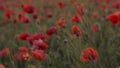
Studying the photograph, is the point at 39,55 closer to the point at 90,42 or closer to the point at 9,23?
the point at 90,42

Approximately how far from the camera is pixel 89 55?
1.81 metres

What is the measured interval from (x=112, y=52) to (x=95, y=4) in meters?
3.26

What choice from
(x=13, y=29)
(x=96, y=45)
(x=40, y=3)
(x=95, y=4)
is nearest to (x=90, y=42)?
(x=96, y=45)

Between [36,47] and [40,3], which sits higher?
[36,47]

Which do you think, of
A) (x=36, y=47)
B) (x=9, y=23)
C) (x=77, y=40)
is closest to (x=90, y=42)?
(x=77, y=40)

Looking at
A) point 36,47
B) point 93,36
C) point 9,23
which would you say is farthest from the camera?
point 9,23

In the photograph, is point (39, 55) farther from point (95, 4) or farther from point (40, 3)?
point (40, 3)

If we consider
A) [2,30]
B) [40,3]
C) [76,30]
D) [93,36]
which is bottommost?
[40,3]

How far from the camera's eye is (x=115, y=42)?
8.03ft

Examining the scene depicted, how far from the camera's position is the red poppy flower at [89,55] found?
1791mm

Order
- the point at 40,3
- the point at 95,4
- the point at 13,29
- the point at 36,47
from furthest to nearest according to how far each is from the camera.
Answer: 1. the point at 40,3
2. the point at 95,4
3. the point at 13,29
4. the point at 36,47

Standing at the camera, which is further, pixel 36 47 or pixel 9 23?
pixel 9 23

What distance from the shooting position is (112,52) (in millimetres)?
2215

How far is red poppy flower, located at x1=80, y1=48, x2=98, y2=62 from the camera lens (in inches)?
70.5
